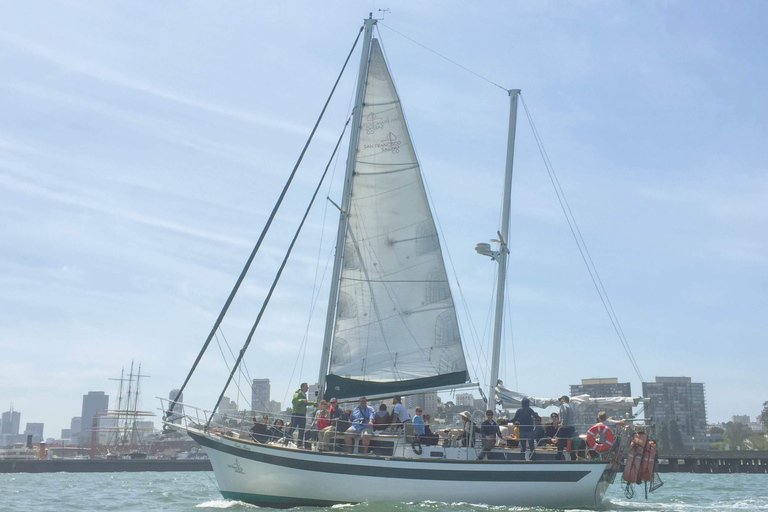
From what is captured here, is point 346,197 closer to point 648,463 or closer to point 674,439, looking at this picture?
point 648,463

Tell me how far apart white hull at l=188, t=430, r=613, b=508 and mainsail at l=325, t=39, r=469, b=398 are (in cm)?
288

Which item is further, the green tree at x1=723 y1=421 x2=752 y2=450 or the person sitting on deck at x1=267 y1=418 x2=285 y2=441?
the green tree at x1=723 y1=421 x2=752 y2=450

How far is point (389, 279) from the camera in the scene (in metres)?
22.5

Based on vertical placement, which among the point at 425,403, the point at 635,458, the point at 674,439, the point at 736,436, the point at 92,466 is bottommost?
the point at 92,466

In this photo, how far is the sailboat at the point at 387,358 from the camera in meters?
18.8

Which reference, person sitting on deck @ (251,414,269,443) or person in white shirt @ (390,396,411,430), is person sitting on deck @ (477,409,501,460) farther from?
person sitting on deck @ (251,414,269,443)

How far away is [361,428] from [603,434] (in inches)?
246

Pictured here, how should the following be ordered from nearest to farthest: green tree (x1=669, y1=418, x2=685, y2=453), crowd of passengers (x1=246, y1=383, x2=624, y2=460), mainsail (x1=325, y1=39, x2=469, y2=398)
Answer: crowd of passengers (x1=246, y1=383, x2=624, y2=460) → mainsail (x1=325, y1=39, x2=469, y2=398) → green tree (x1=669, y1=418, x2=685, y2=453)

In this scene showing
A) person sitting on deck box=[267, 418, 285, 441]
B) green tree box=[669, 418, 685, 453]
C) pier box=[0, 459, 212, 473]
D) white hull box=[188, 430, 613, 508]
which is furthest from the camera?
green tree box=[669, 418, 685, 453]

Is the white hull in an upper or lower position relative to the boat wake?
upper

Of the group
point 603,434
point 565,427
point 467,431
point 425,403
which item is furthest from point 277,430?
point 425,403

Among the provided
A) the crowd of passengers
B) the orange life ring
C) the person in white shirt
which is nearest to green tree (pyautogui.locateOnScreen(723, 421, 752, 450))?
the orange life ring

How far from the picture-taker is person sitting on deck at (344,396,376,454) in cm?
1912

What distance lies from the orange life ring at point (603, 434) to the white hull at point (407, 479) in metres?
0.44
